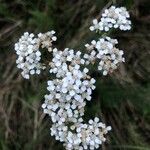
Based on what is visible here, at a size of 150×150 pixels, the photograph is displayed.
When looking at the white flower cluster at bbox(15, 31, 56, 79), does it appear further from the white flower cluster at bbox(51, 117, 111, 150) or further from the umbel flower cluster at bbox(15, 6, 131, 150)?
the white flower cluster at bbox(51, 117, 111, 150)

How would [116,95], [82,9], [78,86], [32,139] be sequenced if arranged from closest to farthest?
1. [78,86]
2. [116,95]
3. [32,139]
4. [82,9]

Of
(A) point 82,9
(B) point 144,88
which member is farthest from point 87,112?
(A) point 82,9

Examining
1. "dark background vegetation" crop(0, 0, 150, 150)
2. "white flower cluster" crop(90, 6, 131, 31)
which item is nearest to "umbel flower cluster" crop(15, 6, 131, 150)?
"white flower cluster" crop(90, 6, 131, 31)

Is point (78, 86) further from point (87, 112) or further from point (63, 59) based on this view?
point (87, 112)

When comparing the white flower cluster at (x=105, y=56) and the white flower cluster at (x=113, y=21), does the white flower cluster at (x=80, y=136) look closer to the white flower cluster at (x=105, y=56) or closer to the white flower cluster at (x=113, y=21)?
the white flower cluster at (x=105, y=56)

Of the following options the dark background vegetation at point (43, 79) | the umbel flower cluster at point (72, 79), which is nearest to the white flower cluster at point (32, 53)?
the umbel flower cluster at point (72, 79)

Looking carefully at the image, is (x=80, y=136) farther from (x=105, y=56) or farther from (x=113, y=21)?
(x=113, y=21)
